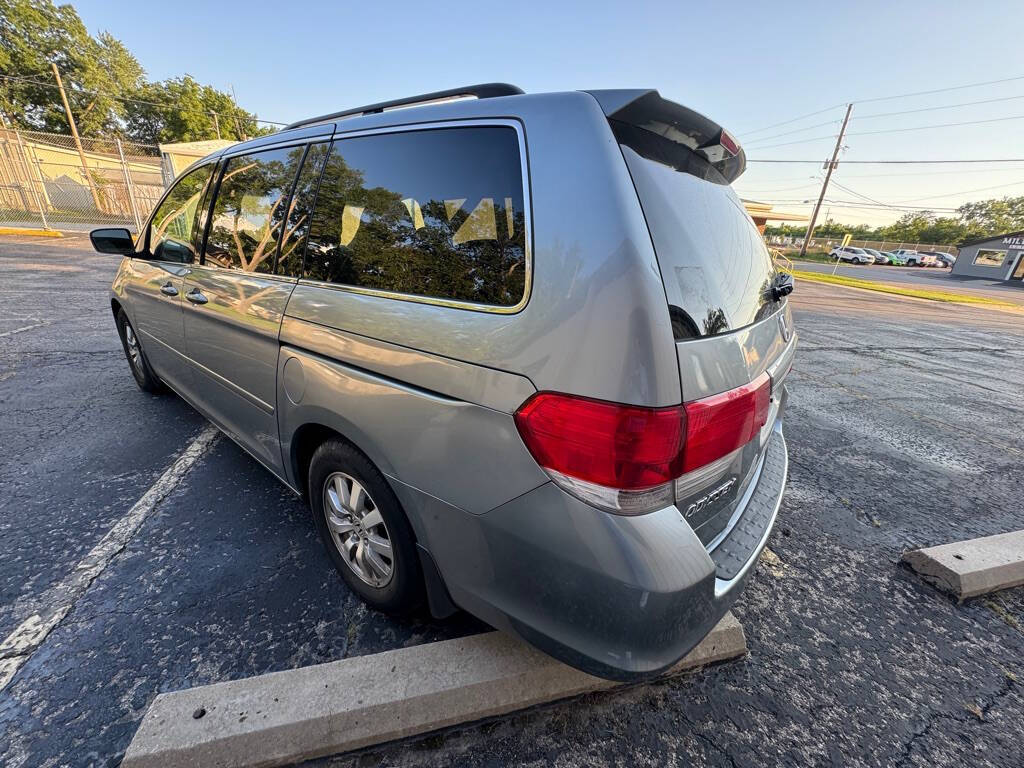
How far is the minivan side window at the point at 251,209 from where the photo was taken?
211cm

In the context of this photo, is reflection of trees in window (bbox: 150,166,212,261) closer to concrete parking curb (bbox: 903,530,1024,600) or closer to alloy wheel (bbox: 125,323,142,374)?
alloy wheel (bbox: 125,323,142,374)

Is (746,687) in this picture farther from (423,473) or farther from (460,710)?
(423,473)

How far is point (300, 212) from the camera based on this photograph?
78.5 inches

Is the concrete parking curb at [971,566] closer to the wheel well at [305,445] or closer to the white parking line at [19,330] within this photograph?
the wheel well at [305,445]

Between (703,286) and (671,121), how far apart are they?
59cm

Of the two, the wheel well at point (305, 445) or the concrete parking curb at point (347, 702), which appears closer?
the concrete parking curb at point (347, 702)

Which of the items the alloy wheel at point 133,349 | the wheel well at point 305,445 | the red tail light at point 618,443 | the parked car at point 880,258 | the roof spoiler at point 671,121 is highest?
the roof spoiler at point 671,121

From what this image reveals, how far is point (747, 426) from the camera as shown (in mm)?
1330

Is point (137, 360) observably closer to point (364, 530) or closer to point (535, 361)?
point (364, 530)

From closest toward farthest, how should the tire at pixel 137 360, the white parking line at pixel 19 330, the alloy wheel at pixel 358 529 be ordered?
1. the alloy wheel at pixel 358 529
2. the tire at pixel 137 360
3. the white parking line at pixel 19 330

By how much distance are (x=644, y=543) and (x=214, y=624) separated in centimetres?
179

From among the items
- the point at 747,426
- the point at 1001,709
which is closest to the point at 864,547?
the point at 1001,709

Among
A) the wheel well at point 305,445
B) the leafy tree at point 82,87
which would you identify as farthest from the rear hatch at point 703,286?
the leafy tree at point 82,87

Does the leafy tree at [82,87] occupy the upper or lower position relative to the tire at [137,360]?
upper
